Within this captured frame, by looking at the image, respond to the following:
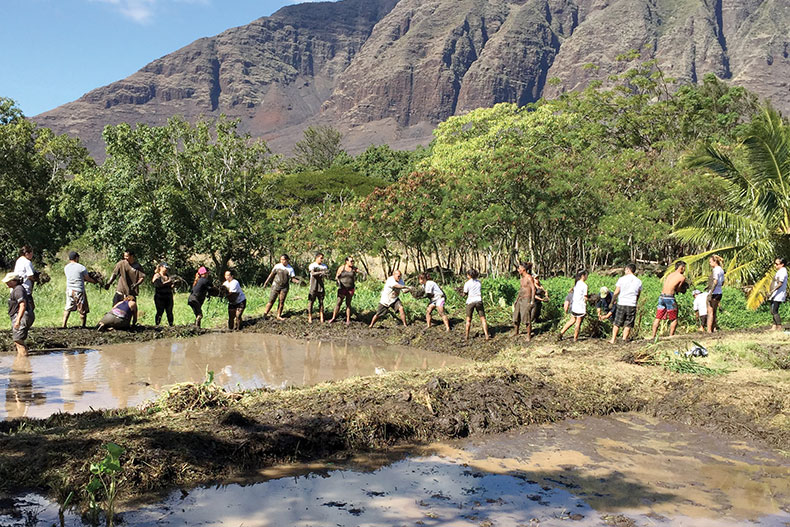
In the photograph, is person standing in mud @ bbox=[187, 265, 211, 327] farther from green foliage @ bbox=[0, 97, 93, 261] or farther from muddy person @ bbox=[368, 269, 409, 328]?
green foliage @ bbox=[0, 97, 93, 261]

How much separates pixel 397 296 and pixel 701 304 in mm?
6642

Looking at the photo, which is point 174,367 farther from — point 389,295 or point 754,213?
point 754,213

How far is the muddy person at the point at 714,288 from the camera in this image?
533 inches

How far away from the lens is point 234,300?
15.4 m

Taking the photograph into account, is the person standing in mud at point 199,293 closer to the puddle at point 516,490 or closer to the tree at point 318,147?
the puddle at point 516,490

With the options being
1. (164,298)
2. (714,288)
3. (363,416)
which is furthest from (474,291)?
(164,298)

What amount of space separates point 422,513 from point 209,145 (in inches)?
870

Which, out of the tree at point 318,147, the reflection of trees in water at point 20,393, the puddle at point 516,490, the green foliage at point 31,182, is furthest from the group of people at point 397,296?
the tree at point 318,147

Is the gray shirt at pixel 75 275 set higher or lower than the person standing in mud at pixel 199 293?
higher

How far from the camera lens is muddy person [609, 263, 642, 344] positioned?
40.3 ft

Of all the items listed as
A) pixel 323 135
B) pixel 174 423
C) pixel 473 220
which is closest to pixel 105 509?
pixel 174 423

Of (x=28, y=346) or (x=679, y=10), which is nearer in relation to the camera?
(x=28, y=346)

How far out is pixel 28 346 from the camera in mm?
12211

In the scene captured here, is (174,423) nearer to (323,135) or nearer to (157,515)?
(157,515)
